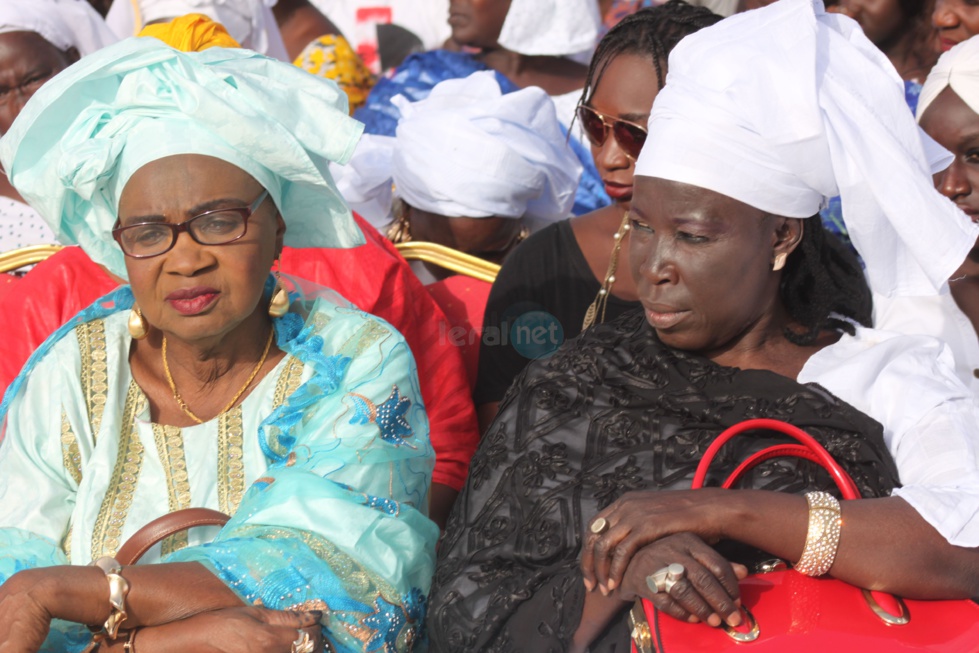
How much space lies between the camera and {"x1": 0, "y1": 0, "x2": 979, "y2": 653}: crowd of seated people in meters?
2.64

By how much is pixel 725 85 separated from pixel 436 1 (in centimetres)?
569

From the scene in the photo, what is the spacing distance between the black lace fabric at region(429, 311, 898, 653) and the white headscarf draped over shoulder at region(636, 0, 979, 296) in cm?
39

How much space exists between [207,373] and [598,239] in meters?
1.50

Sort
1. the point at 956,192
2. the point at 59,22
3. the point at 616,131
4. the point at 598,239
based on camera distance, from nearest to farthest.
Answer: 1. the point at 956,192
2. the point at 616,131
3. the point at 598,239
4. the point at 59,22

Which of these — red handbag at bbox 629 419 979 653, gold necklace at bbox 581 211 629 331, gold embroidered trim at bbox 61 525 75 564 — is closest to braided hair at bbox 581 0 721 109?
gold necklace at bbox 581 211 629 331

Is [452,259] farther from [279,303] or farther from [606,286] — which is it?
[279,303]

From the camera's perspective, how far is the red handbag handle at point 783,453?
95.7 inches

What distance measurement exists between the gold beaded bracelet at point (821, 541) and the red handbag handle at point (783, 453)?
61mm

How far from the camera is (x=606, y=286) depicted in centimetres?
412

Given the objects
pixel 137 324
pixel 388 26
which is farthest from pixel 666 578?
pixel 388 26

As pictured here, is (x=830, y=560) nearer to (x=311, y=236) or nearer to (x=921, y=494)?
(x=921, y=494)

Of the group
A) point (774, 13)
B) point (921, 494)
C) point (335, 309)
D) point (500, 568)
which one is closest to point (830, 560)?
point (921, 494)

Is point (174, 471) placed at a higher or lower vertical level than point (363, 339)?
lower

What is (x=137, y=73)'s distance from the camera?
3186mm
